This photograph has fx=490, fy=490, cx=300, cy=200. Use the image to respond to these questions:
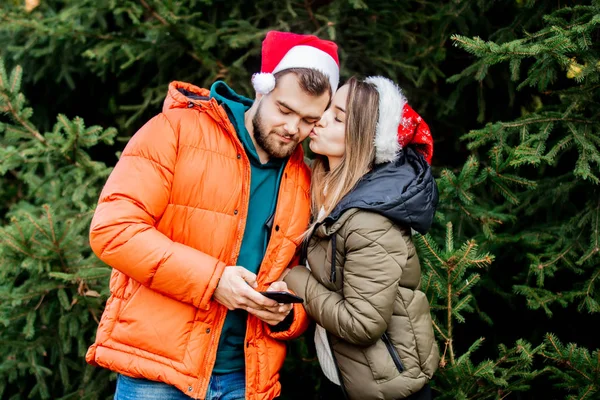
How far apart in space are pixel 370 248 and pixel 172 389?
123 cm

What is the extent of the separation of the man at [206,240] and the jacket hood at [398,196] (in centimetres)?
39

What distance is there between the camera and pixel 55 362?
3930mm

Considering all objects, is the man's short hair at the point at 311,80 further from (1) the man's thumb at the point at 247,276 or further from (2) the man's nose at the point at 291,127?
(1) the man's thumb at the point at 247,276

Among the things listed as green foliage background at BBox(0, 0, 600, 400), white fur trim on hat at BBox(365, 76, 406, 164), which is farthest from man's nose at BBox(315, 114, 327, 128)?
green foliage background at BBox(0, 0, 600, 400)

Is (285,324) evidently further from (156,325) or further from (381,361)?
(156,325)

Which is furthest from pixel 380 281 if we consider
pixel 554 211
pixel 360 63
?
pixel 360 63

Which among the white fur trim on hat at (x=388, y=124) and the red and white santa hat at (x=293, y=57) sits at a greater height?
the red and white santa hat at (x=293, y=57)

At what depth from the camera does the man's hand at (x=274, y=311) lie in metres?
2.43

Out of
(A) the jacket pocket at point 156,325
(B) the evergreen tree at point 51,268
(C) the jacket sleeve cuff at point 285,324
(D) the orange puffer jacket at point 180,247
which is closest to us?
(D) the orange puffer jacket at point 180,247

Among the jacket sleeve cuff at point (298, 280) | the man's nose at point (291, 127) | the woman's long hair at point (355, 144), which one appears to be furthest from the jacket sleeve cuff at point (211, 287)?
the man's nose at point (291, 127)

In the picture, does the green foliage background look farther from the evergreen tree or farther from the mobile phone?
the mobile phone

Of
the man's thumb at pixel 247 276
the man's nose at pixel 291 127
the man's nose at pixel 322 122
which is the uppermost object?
the man's nose at pixel 322 122

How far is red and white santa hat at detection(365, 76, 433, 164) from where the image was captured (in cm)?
265

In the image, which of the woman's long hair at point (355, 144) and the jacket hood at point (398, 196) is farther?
the woman's long hair at point (355, 144)
